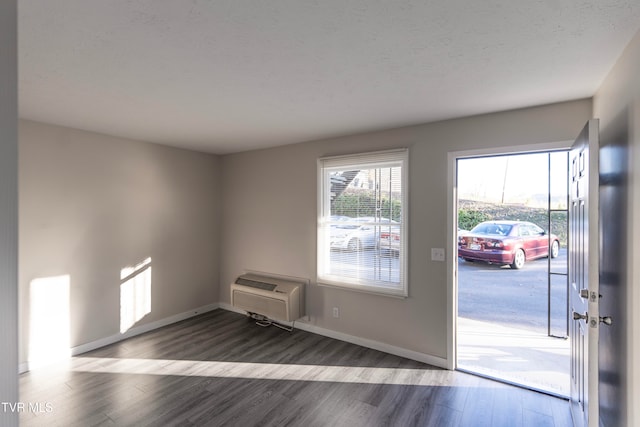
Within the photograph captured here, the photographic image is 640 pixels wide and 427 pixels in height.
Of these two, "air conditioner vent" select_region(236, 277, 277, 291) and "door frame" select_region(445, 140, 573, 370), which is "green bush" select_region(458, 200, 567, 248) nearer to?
"door frame" select_region(445, 140, 573, 370)

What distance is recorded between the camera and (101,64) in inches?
71.6

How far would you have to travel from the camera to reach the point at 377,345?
334 centimetres

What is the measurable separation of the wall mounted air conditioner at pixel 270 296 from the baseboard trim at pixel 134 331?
680mm

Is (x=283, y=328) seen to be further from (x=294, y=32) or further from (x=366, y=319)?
(x=294, y=32)

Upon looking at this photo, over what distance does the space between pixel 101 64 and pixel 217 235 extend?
3210 millimetres

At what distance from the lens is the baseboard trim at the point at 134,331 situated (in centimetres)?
319

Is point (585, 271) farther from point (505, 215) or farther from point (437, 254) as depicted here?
point (505, 215)

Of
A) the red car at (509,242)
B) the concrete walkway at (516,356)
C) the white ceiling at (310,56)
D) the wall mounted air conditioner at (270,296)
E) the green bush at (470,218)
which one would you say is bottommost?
the concrete walkway at (516,356)

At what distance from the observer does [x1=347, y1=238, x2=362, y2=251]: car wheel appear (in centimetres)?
355

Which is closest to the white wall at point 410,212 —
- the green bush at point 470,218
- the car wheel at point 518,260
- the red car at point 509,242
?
the red car at point 509,242

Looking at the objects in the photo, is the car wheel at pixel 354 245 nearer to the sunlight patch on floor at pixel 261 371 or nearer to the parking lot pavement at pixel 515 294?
the sunlight patch on floor at pixel 261 371

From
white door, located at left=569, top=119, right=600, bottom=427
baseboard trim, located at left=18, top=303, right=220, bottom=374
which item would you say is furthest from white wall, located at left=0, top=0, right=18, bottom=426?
baseboard trim, located at left=18, top=303, right=220, bottom=374

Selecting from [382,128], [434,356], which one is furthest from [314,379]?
[382,128]

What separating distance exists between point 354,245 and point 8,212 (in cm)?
301
